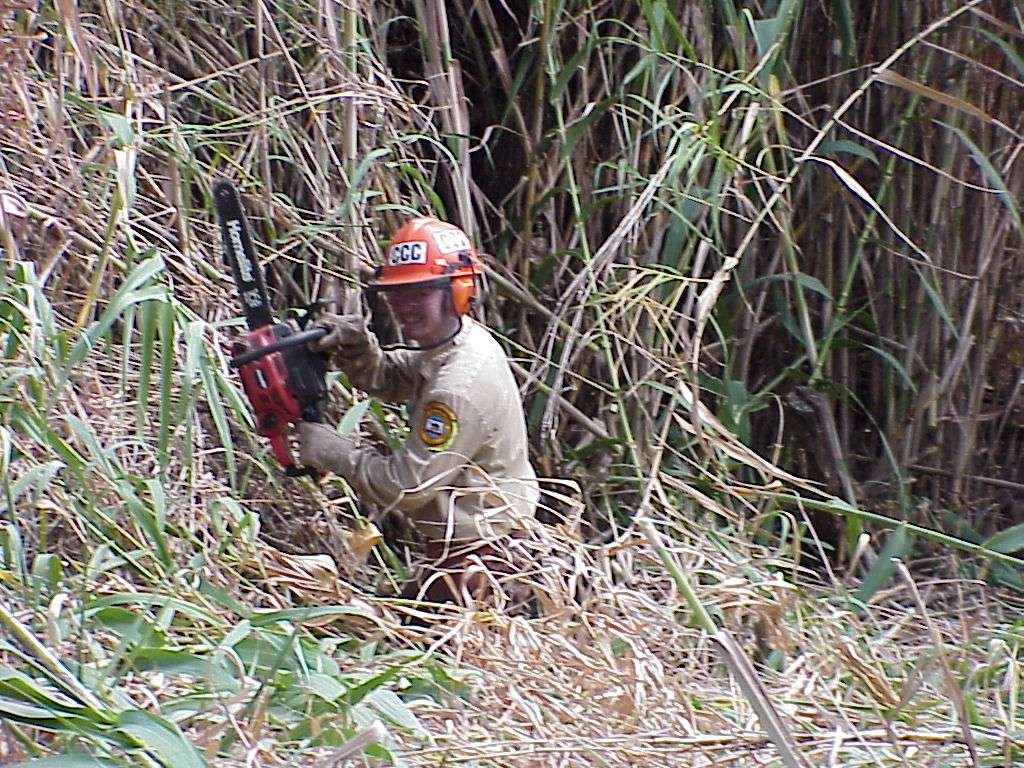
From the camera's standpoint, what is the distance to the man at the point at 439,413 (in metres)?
2.55

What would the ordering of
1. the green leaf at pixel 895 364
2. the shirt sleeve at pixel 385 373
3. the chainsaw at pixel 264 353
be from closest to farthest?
1. the chainsaw at pixel 264 353
2. the shirt sleeve at pixel 385 373
3. the green leaf at pixel 895 364

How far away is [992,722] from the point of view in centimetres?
201

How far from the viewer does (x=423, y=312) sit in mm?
2600

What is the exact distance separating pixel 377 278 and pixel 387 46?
88cm

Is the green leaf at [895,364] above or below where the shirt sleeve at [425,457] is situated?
below

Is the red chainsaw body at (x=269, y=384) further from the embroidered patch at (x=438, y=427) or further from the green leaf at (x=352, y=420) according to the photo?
the embroidered patch at (x=438, y=427)

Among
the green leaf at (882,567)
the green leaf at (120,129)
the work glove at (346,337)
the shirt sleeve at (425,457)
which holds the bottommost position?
the green leaf at (882,567)

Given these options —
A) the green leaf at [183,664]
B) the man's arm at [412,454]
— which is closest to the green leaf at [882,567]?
the man's arm at [412,454]

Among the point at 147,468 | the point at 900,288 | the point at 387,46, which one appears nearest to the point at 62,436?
the point at 147,468

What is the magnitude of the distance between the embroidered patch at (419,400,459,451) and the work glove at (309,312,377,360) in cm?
20

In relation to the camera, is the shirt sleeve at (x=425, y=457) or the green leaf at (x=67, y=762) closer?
the green leaf at (x=67, y=762)

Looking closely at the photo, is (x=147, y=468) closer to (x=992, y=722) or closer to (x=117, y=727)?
(x=117, y=727)

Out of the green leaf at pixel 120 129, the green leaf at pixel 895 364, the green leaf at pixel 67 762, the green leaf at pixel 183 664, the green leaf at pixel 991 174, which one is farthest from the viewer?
the green leaf at pixel 895 364

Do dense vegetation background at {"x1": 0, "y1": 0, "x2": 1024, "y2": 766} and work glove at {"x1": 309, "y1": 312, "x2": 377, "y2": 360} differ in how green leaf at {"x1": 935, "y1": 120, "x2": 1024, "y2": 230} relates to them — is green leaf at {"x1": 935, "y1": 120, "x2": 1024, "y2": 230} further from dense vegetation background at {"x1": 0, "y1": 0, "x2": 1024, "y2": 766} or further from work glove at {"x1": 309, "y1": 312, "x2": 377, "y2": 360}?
work glove at {"x1": 309, "y1": 312, "x2": 377, "y2": 360}
